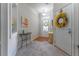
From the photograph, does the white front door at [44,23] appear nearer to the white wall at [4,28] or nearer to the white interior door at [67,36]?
the white interior door at [67,36]

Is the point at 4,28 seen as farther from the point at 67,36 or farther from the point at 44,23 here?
the point at 44,23

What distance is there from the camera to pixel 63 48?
4023 millimetres

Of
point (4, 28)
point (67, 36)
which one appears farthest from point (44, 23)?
point (4, 28)

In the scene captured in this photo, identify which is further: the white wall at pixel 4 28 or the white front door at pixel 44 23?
the white front door at pixel 44 23

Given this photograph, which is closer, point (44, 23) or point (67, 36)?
point (67, 36)

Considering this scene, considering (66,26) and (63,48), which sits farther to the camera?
(63,48)

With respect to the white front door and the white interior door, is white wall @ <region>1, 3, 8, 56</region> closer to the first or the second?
the white interior door

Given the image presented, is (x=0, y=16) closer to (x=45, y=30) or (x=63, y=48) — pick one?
(x=63, y=48)

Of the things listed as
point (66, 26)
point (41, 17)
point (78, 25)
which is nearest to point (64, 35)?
point (66, 26)

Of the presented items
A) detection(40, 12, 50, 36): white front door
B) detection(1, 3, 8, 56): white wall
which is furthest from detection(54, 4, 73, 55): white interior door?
detection(40, 12, 50, 36): white front door

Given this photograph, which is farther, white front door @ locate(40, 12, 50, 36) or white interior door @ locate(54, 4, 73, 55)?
white front door @ locate(40, 12, 50, 36)

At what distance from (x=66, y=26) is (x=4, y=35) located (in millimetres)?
2566

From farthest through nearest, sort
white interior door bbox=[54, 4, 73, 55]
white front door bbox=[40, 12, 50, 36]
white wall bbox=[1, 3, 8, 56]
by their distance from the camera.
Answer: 1. white front door bbox=[40, 12, 50, 36]
2. white interior door bbox=[54, 4, 73, 55]
3. white wall bbox=[1, 3, 8, 56]

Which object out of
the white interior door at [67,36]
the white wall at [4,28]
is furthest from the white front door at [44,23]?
the white wall at [4,28]
